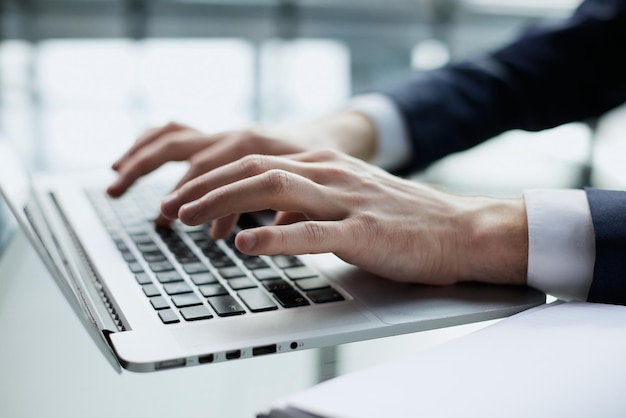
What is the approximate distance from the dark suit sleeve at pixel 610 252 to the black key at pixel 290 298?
22 cm

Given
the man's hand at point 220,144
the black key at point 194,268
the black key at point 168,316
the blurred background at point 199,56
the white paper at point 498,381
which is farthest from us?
the blurred background at point 199,56

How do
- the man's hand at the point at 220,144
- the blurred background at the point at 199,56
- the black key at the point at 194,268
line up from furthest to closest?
the blurred background at the point at 199,56
the man's hand at the point at 220,144
the black key at the point at 194,268

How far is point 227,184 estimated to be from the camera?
59 cm

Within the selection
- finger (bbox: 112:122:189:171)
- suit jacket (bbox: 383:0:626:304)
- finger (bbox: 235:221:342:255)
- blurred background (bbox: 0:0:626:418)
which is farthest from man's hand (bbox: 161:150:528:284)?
blurred background (bbox: 0:0:626:418)

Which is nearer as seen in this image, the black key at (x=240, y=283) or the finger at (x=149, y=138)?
the black key at (x=240, y=283)

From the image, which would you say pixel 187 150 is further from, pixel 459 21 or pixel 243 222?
pixel 459 21

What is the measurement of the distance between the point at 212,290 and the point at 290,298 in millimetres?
62

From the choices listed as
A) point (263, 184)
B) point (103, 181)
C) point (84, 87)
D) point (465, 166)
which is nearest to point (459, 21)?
point (84, 87)

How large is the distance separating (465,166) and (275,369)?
793 mm

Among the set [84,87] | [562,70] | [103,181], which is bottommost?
[84,87]

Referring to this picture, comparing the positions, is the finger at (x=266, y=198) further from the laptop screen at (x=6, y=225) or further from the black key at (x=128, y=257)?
the laptop screen at (x=6, y=225)

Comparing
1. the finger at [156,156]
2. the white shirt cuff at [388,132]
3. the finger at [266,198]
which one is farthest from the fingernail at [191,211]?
the white shirt cuff at [388,132]

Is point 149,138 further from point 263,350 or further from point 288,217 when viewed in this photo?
point 263,350

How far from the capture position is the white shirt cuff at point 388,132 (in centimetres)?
90
